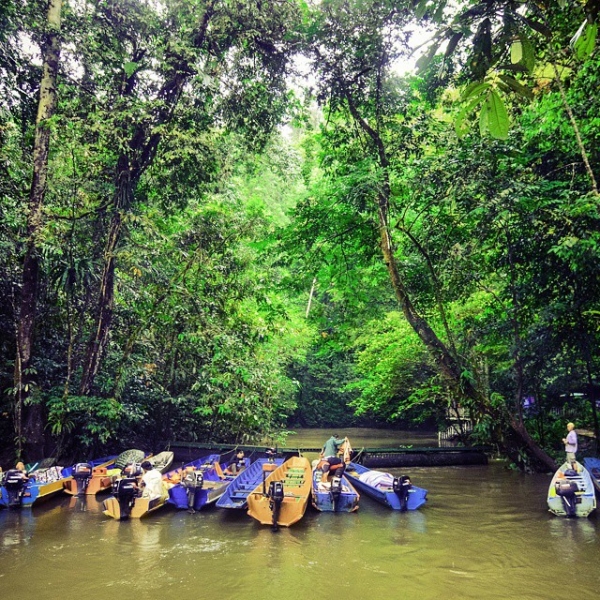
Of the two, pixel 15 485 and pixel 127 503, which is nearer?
pixel 127 503

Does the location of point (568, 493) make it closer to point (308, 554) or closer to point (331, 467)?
point (331, 467)

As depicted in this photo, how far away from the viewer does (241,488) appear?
11.6 meters

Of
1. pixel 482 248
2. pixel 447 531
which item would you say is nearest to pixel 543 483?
pixel 447 531

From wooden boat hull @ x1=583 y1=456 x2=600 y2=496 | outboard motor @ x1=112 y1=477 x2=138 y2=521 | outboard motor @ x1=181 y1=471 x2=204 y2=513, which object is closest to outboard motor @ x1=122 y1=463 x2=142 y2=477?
outboard motor @ x1=112 y1=477 x2=138 y2=521

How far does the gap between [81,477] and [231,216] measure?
31.1ft

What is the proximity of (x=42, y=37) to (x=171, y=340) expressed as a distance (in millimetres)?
10175

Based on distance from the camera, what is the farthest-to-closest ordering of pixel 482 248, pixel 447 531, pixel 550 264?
pixel 482 248
pixel 550 264
pixel 447 531

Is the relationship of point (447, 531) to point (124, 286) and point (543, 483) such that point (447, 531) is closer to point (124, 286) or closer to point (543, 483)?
point (543, 483)

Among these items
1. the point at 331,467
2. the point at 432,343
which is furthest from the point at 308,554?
the point at 432,343

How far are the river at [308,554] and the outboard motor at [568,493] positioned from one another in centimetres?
23

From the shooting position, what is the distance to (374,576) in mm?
7082

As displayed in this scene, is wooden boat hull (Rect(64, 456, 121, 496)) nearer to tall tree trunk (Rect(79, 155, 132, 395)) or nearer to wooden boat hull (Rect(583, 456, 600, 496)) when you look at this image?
tall tree trunk (Rect(79, 155, 132, 395))

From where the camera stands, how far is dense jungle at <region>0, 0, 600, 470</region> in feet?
41.1

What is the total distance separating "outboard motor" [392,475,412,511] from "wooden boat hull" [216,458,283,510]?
10.5 ft
